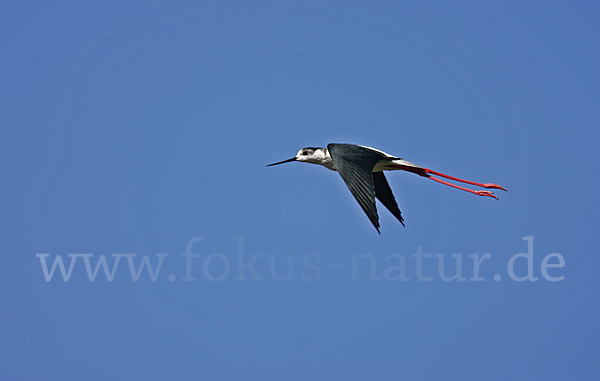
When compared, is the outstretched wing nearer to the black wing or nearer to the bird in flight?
the bird in flight

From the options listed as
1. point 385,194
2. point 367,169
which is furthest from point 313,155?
point 367,169

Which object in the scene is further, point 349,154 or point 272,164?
point 272,164

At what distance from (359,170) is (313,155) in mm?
2376

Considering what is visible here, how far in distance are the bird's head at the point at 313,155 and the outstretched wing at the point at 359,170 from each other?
1207 mm

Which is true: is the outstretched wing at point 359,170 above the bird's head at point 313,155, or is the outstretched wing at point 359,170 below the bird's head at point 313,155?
below

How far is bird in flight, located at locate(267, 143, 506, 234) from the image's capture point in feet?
29.3

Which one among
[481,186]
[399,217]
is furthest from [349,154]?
[481,186]

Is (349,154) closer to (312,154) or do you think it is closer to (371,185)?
(371,185)

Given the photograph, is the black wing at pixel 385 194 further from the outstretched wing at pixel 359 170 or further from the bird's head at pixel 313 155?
the outstretched wing at pixel 359 170

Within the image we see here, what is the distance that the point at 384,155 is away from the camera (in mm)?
10812

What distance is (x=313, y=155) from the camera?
11688 millimetres

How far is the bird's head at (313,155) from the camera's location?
11.6 meters

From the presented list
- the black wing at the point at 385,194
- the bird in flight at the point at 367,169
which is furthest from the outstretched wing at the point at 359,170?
the black wing at the point at 385,194

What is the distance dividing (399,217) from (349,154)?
6.15ft
